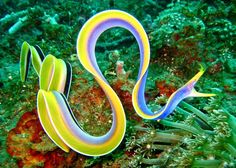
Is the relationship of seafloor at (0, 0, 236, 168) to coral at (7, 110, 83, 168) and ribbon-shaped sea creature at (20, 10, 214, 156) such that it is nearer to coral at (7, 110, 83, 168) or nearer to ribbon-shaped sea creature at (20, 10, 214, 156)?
coral at (7, 110, 83, 168)

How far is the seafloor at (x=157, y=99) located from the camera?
2357mm

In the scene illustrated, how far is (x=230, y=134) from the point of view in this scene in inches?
83.6

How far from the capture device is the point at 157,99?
9.05 ft

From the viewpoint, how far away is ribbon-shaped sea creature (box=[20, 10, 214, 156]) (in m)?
2.29

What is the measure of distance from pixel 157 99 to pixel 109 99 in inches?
21.9

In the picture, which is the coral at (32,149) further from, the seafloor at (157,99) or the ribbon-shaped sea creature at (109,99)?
the ribbon-shaped sea creature at (109,99)

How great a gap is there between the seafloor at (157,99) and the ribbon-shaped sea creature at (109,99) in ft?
1.03

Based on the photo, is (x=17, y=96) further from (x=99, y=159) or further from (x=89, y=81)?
(x=99, y=159)

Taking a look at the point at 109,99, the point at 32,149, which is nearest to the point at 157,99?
the point at 109,99

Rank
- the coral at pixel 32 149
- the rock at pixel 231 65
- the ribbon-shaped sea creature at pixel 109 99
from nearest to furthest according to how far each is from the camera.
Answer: the ribbon-shaped sea creature at pixel 109 99, the coral at pixel 32 149, the rock at pixel 231 65

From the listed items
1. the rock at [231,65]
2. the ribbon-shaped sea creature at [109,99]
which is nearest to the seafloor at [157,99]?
the rock at [231,65]

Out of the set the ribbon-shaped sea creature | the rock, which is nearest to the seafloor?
the rock

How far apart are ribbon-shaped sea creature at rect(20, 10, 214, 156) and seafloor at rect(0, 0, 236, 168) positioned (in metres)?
0.31

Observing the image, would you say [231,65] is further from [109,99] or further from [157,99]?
[109,99]
